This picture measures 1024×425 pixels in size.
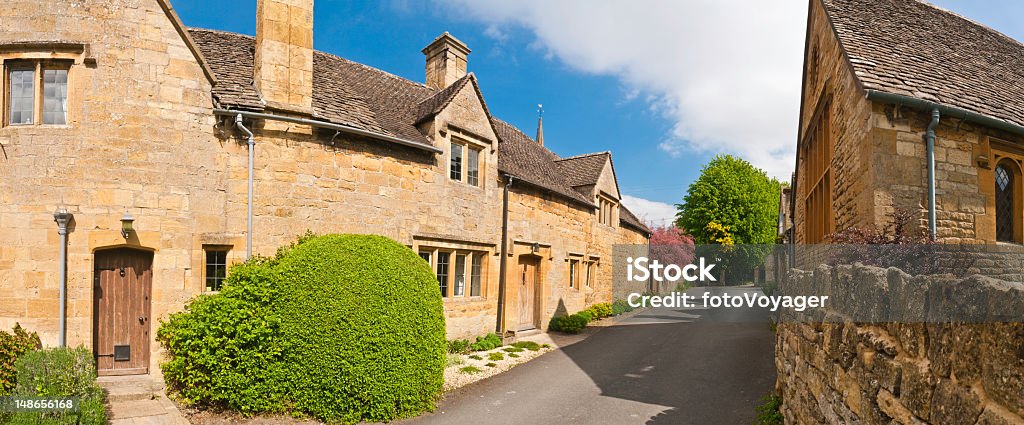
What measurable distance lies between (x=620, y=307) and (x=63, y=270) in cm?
2066

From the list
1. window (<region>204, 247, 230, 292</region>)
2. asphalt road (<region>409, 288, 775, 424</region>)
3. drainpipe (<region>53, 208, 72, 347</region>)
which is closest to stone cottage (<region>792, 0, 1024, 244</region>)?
asphalt road (<region>409, 288, 775, 424</region>)

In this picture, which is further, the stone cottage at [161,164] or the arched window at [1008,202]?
the arched window at [1008,202]

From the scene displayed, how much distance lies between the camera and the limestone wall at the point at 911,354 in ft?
7.40

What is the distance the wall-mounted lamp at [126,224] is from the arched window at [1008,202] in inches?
595

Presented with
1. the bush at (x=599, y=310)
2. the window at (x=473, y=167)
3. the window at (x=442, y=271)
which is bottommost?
the bush at (x=599, y=310)

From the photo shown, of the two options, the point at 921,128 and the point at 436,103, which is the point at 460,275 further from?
the point at 921,128

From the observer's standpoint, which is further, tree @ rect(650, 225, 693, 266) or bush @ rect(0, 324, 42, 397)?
tree @ rect(650, 225, 693, 266)

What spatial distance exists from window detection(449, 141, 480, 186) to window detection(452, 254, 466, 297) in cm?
208

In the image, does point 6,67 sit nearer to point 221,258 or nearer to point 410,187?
point 221,258

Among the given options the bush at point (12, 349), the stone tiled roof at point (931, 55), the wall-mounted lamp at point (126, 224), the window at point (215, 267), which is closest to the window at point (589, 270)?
the stone tiled roof at point (931, 55)

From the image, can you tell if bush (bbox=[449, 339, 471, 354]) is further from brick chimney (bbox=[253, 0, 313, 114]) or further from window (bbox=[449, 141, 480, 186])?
brick chimney (bbox=[253, 0, 313, 114])

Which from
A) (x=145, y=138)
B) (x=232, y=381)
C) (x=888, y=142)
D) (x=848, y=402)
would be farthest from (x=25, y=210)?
(x=888, y=142)

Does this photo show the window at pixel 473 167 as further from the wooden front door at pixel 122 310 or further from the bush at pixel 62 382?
the bush at pixel 62 382

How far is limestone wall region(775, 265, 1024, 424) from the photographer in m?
2.26
